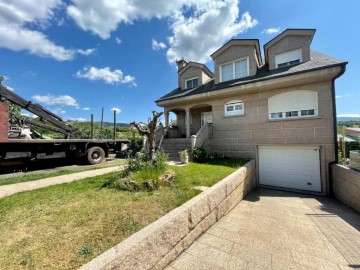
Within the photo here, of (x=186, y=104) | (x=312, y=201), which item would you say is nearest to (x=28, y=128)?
(x=186, y=104)

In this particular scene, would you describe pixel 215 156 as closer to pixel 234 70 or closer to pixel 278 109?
pixel 278 109

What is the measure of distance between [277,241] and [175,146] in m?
7.60

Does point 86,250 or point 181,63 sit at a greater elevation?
point 181,63

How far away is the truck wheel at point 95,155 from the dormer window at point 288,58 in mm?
11779

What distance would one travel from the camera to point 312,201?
7312 mm

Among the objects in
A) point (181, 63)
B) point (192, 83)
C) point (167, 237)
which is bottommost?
point (167, 237)

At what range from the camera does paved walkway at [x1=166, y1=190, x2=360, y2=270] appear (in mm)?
3002

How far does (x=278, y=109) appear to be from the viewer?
9.27 metres

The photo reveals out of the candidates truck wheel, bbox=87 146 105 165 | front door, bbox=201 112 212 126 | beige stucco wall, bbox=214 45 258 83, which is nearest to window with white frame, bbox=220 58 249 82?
beige stucco wall, bbox=214 45 258 83

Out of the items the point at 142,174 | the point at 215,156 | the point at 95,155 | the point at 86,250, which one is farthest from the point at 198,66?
the point at 86,250

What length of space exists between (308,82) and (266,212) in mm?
6644

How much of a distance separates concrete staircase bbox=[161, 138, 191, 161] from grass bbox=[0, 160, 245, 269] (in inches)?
210

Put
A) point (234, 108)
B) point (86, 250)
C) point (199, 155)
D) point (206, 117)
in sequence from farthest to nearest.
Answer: point (206, 117)
point (234, 108)
point (199, 155)
point (86, 250)

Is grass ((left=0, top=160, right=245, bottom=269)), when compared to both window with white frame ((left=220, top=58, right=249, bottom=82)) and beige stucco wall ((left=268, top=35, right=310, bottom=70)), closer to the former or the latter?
window with white frame ((left=220, top=58, right=249, bottom=82))
